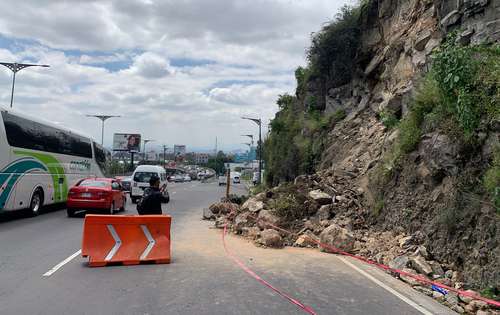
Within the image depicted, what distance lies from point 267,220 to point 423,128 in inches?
197

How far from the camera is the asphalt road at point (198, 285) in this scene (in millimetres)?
5914

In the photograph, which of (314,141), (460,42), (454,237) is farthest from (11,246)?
(314,141)

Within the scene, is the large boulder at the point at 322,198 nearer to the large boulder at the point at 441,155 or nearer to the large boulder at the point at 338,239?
the large boulder at the point at 338,239

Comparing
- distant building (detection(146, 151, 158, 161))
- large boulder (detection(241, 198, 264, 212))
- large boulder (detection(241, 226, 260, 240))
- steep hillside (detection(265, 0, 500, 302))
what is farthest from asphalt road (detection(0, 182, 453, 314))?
distant building (detection(146, 151, 158, 161))

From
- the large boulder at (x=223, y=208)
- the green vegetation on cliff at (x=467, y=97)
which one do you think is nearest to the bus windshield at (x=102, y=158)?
the large boulder at (x=223, y=208)

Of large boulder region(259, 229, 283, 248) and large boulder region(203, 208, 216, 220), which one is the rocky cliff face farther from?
large boulder region(203, 208, 216, 220)

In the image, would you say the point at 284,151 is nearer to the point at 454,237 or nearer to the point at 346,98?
the point at 346,98

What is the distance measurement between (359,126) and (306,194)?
668cm

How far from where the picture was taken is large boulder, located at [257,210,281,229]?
12.8m

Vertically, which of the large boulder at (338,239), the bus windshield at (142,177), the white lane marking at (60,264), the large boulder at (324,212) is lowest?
the white lane marking at (60,264)

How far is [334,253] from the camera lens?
411 inches

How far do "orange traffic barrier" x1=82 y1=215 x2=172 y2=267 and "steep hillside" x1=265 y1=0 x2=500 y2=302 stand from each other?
5.42 metres

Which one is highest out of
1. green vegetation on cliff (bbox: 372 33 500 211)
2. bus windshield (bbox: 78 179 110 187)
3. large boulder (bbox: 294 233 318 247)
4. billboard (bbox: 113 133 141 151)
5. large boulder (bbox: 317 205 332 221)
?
billboard (bbox: 113 133 141 151)

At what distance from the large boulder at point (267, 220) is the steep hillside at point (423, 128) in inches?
73.3
